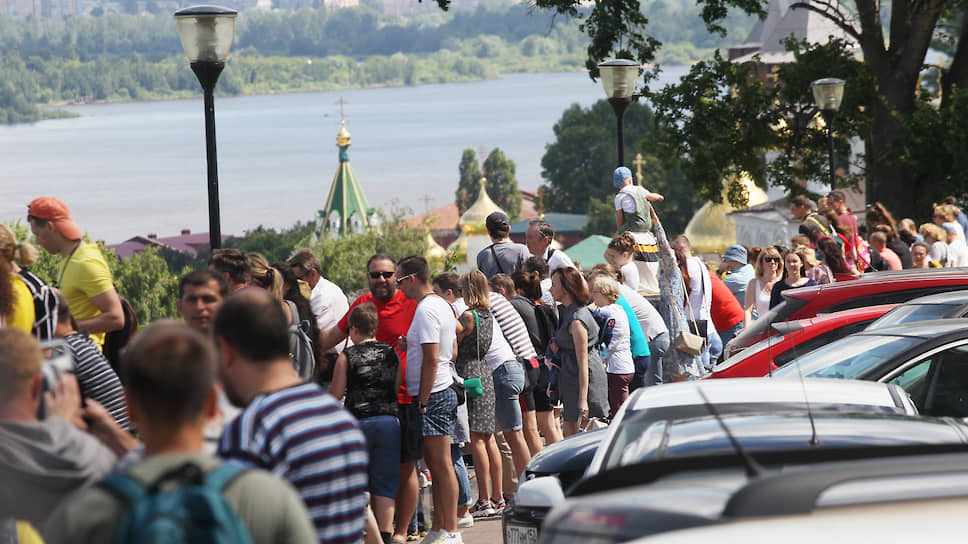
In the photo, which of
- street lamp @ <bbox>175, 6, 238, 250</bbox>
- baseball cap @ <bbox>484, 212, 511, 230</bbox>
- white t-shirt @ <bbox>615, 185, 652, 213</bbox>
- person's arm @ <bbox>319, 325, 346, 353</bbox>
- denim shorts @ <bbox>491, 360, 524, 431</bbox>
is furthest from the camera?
white t-shirt @ <bbox>615, 185, 652, 213</bbox>

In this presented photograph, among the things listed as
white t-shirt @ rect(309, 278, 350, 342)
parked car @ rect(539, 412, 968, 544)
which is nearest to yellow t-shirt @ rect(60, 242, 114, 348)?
white t-shirt @ rect(309, 278, 350, 342)

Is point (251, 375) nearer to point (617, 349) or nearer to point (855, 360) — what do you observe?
point (855, 360)

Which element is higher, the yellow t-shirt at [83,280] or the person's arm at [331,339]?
the yellow t-shirt at [83,280]

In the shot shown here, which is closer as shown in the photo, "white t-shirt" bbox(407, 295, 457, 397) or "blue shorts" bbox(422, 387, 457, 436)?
"white t-shirt" bbox(407, 295, 457, 397)

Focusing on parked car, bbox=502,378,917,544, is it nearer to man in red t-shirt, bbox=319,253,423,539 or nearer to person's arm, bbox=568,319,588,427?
man in red t-shirt, bbox=319,253,423,539

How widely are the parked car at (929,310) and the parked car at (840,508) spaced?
5.77 meters

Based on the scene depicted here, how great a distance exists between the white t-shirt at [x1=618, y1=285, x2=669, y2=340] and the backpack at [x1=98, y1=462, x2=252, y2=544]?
7.79 m

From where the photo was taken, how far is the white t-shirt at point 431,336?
24.5 ft

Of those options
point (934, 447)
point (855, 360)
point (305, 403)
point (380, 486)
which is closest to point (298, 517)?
point (305, 403)

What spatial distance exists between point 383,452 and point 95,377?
8.47ft

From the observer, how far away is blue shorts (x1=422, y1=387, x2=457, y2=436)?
777 cm

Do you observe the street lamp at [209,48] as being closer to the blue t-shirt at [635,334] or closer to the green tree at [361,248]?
the blue t-shirt at [635,334]

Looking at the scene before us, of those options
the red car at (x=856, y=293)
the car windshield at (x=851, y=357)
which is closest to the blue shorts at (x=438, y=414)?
the car windshield at (x=851, y=357)

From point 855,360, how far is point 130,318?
4229 millimetres
